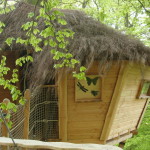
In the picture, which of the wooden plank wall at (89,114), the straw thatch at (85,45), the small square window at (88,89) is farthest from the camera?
the wooden plank wall at (89,114)

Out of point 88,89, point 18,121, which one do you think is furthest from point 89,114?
point 18,121

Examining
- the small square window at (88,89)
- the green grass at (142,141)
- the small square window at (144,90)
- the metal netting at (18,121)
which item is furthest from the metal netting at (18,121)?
the green grass at (142,141)

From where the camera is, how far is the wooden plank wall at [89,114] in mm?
5691

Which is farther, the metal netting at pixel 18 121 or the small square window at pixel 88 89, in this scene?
the small square window at pixel 88 89

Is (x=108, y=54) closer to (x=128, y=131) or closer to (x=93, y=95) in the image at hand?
(x=93, y=95)

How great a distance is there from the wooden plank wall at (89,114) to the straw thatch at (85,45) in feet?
1.69

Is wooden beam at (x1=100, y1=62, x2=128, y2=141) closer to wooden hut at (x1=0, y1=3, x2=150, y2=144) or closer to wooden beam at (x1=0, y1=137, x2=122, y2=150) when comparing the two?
wooden hut at (x1=0, y1=3, x2=150, y2=144)

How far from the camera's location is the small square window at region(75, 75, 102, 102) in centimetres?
558

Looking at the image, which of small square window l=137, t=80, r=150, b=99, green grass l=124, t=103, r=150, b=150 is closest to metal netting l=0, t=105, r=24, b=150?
small square window l=137, t=80, r=150, b=99

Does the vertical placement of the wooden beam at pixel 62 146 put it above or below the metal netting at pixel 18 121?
above

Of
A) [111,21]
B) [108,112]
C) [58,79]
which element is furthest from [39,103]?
[111,21]

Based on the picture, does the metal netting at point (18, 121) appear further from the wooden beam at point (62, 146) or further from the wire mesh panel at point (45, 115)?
the wooden beam at point (62, 146)

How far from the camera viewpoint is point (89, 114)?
5.79 meters

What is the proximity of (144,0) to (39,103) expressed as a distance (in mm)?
5803
